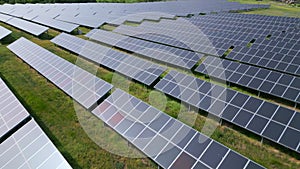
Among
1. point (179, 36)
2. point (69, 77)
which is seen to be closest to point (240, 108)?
point (69, 77)

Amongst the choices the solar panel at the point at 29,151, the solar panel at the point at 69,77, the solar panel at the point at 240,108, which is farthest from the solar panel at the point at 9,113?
the solar panel at the point at 240,108

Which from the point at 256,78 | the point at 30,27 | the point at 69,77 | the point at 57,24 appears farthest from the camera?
the point at 57,24

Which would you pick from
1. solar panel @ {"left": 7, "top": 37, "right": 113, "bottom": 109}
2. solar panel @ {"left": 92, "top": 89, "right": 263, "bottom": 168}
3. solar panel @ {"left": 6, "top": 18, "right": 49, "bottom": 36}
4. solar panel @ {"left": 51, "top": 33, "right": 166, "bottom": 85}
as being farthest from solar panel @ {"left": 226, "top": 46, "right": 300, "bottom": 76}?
solar panel @ {"left": 6, "top": 18, "right": 49, "bottom": 36}

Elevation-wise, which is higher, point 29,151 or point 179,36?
point 29,151

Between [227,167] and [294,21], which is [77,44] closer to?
[227,167]

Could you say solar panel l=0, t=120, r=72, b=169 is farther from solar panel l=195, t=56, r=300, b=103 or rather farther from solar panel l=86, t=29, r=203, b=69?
solar panel l=86, t=29, r=203, b=69

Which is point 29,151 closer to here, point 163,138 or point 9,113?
point 9,113
